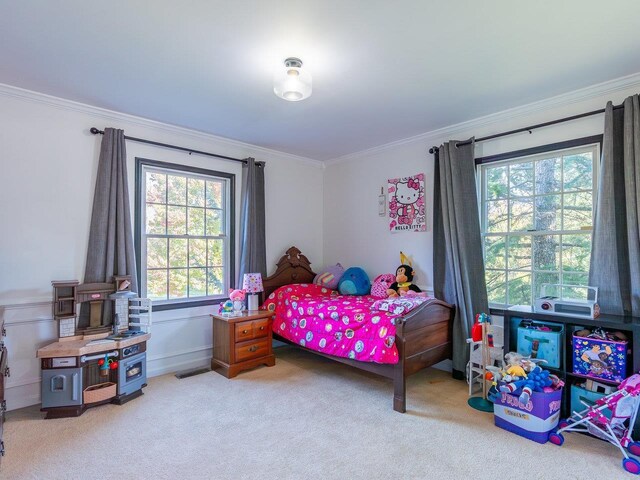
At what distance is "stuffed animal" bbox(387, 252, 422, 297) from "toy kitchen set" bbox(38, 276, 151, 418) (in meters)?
2.44

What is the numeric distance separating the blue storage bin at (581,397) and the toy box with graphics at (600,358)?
0.38 feet

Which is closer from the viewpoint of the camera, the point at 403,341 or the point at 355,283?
the point at 403,341

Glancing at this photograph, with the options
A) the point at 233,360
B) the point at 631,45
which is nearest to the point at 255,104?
the point at 233,360

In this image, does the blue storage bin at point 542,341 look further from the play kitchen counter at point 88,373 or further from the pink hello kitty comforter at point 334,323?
the play kitchen counter at point 88,373

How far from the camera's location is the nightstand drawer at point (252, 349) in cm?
337

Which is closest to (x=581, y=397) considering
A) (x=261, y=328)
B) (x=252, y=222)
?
(x=261, y=328)

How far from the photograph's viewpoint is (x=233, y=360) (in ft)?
10.9

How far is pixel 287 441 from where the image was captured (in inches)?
86.7

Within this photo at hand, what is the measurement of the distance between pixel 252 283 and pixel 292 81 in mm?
2202

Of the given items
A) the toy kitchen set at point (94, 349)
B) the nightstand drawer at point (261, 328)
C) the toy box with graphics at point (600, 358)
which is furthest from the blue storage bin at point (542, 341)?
the toy kitchen set at point (94, 349)

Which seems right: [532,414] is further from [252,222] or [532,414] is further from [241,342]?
[252,222]

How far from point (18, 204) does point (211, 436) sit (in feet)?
7.79

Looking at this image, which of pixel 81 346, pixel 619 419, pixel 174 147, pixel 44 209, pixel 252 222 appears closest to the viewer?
pixel 619 419

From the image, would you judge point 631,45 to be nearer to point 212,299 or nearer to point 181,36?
point 181,36
